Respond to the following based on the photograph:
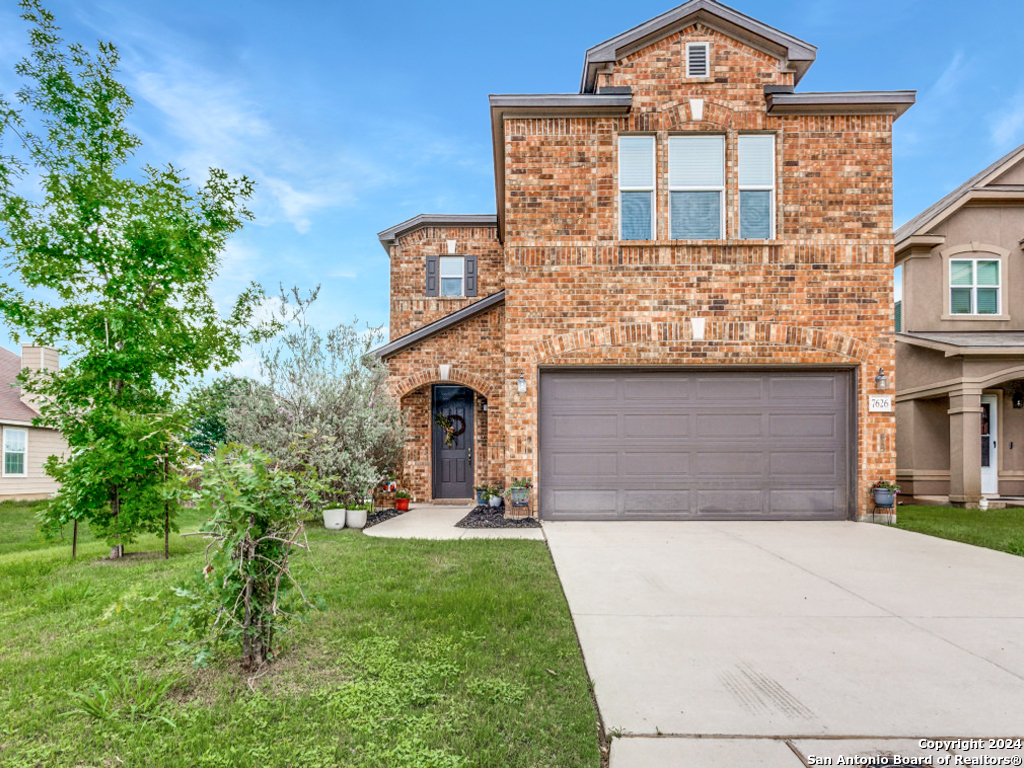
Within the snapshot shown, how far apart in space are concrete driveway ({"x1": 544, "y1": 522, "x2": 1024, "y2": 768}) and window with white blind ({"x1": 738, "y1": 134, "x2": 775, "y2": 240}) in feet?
16.9

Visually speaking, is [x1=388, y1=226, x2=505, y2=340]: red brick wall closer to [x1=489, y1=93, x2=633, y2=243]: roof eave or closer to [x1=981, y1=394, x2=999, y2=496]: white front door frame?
[x1=489, y1=93, x2=633, y2=243]: roof eave

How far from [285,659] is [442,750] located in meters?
1.43

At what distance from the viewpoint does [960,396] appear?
1080 cm

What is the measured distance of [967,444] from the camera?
10758 mm

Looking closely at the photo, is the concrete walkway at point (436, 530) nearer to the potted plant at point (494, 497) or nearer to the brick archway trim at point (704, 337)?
the potted plant at point (494, 497)

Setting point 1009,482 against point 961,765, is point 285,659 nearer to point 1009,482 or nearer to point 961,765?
point 961,765

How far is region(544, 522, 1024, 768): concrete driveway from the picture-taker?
249 cm

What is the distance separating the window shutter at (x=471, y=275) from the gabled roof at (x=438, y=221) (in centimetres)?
91

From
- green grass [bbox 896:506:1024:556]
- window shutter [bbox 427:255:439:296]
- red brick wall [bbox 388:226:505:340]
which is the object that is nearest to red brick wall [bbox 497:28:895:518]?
green grass [bbox 896:506:1024:556]

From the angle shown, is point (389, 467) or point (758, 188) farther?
point (389, 467)

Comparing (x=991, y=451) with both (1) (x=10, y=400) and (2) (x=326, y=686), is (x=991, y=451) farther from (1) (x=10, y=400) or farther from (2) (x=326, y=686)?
(1) (x=10, y=400)

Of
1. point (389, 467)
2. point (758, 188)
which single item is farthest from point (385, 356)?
point (758, 188)

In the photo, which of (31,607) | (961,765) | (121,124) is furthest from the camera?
(121,124)

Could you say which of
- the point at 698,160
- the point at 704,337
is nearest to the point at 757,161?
the point at 698,160
